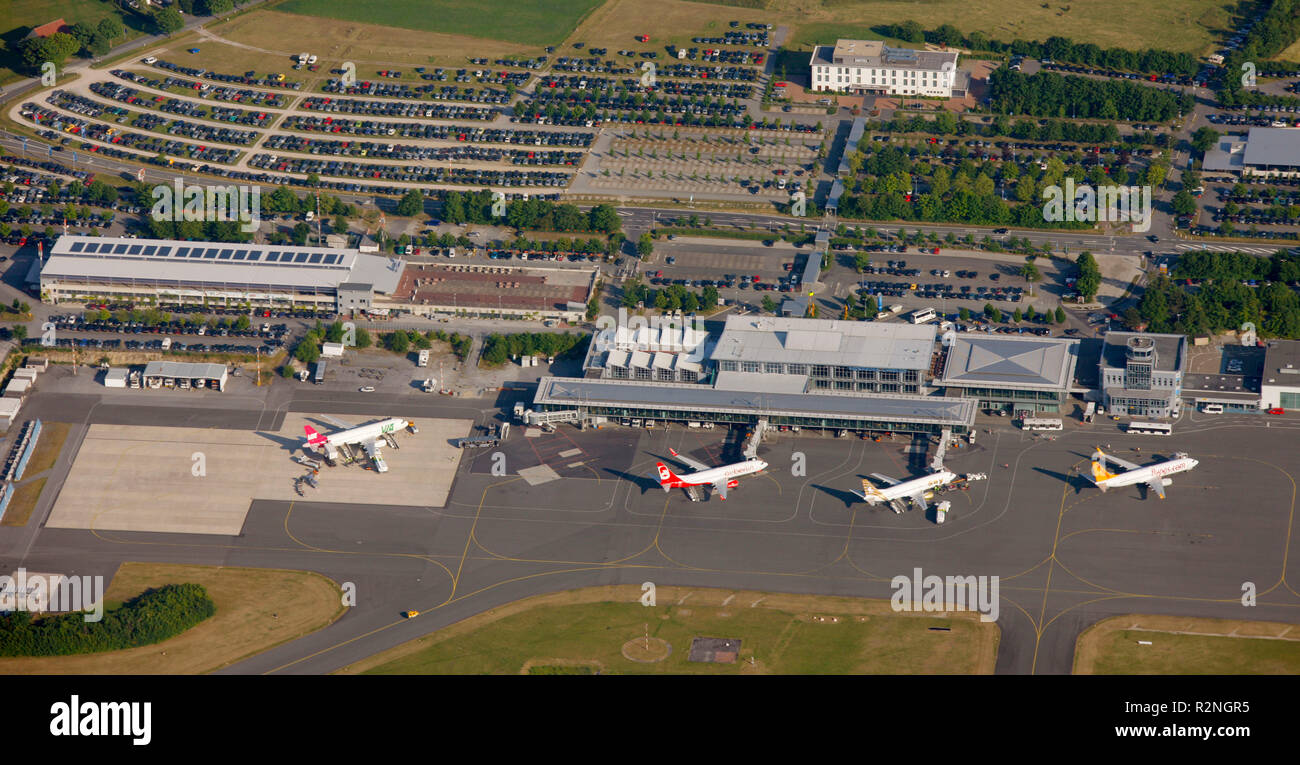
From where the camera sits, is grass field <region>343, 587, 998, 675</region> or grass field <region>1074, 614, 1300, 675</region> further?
grass field <region>343, 587, 998, 675</region>

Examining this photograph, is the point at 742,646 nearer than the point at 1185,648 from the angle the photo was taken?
No

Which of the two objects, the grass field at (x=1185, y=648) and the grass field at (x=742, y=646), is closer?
the grass field at (x=1185, y=648)

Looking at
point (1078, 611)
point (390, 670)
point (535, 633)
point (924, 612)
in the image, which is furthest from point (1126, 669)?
point (390, 670)

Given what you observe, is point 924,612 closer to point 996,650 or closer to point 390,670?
point 996,650

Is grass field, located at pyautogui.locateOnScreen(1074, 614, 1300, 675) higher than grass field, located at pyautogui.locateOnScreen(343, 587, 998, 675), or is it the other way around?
grass field, located at pyautogui.locateOnScreen(1074, 614, 1300, 675)

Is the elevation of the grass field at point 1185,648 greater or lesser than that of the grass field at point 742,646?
greater
